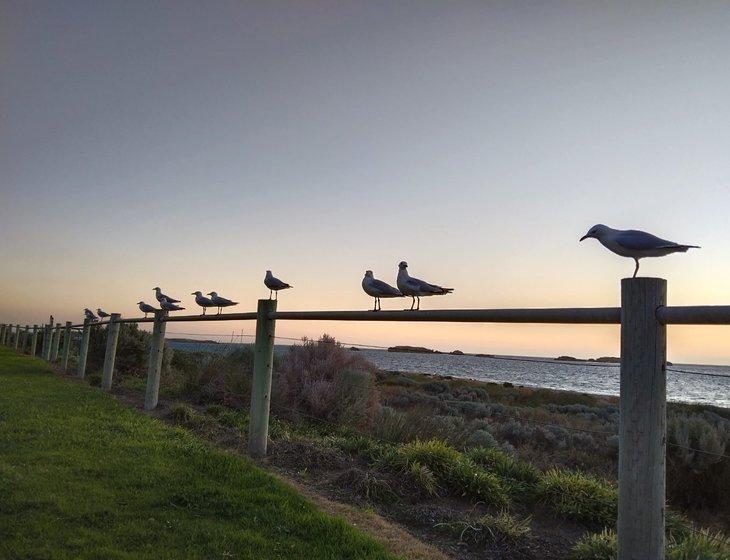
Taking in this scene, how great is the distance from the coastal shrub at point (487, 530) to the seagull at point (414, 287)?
1720 millimetres

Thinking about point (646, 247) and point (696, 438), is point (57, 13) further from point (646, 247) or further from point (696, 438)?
point (696, 438)

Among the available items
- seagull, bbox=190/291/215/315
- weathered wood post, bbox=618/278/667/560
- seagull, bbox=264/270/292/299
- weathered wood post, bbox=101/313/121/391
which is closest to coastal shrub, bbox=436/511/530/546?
weathered wood post, bbox=618/278/667/560

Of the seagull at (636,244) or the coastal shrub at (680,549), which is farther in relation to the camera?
the coastal shrub at (680,549)

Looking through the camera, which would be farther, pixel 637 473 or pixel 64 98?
pixel 64 98

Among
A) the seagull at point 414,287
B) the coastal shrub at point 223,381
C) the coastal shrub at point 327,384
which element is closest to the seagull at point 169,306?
the coastal shrub at point 223,381

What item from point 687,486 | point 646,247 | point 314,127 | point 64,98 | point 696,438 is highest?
point 64,98

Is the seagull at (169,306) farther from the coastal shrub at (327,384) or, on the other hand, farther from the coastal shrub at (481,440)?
the coastal shrub at (481,440)

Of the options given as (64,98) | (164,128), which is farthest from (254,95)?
(64,98)

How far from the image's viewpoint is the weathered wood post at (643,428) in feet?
7.55

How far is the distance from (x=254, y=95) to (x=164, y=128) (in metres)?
2.30

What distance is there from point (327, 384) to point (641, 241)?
24.0 feet

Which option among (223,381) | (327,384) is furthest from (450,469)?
(223,381)

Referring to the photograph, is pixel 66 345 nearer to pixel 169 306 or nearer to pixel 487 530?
pixel 169 306

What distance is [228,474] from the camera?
4.62m
